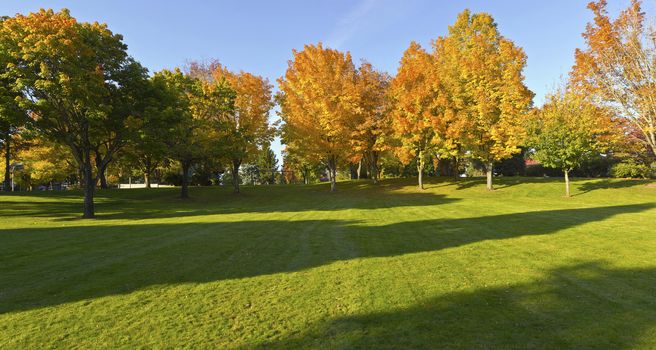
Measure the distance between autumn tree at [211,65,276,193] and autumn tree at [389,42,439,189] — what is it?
11925mm

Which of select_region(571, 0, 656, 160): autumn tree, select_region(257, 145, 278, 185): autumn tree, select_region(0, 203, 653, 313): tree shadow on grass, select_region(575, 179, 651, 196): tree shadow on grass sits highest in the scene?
select_region(571, 0, 656, 160): autumn tree

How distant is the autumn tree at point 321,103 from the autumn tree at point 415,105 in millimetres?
4007

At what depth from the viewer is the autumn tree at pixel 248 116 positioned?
3303cm

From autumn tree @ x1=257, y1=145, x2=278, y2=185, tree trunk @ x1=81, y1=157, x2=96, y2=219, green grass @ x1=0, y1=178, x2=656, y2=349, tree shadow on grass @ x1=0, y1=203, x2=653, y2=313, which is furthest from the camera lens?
autumn tree @ x1=257, y1=145, x2=278, y2=185

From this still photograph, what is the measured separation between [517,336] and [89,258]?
9325 mm

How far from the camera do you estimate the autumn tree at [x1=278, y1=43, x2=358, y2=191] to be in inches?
1266

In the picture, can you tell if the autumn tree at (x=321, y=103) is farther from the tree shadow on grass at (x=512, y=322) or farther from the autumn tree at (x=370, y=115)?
the tree shadow on grass at (x=512, y=322)

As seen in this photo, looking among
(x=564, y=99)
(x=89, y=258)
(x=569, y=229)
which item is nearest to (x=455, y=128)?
(x=564, y=99)

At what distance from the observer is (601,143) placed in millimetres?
28094

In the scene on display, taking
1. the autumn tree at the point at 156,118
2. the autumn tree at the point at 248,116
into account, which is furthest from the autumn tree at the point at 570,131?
the autumn tree at the point at 156,118

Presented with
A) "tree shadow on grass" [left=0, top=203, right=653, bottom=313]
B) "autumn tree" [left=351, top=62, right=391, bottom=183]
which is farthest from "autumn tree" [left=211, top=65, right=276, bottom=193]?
"tree shadow on grass" [left=0, top=203, right=653, bottom=313]

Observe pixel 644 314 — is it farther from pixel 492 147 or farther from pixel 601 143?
pixel 601 143

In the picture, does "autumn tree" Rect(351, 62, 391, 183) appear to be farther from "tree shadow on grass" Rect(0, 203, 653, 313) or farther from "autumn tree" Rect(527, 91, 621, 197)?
"tree shadow on grass" Rect(0, 203, 653, 313)

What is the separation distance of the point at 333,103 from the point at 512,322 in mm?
29502
